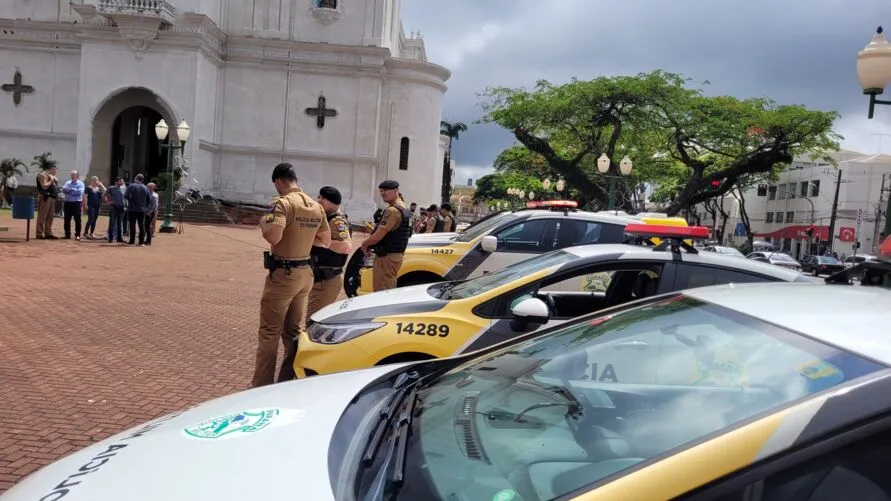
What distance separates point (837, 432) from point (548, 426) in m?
0.83

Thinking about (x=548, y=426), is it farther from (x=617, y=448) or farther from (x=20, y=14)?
(x=20, y=14)

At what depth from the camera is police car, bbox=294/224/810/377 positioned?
4.37m

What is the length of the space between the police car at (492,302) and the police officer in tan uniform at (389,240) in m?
2.09

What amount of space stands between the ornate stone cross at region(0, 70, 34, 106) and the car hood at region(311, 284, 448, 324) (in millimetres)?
35613

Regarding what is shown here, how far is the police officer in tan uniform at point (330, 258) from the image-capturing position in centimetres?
632

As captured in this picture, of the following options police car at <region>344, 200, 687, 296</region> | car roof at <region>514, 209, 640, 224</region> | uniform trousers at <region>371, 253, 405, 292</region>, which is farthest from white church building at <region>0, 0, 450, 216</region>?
uniform trousers at <region>371, 253, 405, 292</region>

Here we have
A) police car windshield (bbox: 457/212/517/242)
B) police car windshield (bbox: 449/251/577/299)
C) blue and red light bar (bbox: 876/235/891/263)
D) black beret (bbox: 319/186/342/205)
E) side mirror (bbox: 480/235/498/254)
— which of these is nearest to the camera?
blue and red light bar (bbox: 876/235/891/263)

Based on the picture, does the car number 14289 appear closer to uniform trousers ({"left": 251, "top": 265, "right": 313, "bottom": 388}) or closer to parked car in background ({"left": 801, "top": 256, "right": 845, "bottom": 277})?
uniform trousers ({"left": 251, "top": 265, "right": 313, "bottom": 388})

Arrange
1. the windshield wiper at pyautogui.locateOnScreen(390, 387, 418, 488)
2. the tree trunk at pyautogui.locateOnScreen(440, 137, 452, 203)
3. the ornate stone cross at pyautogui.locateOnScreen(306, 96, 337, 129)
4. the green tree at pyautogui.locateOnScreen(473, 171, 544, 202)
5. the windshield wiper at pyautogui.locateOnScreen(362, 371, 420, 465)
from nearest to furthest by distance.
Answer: the windshield wiper at pyautogui.locateOnScreen(390, 387, 418, 488), the windshield wiper at pyautogui.locateOnScreen(362, 371, 420, 465), the ornate stone cross at pyautogui.locateOnScreen(306, 96, 337, 129), the green tree at pyautogui.locateOnScreen(473, 171, 544, 202), the tree trunk at pyautogui.locateOnScreen(440, 137, 452, 203)

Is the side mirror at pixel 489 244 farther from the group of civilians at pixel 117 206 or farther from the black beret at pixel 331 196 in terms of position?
the group of civilians at pixel 117 206

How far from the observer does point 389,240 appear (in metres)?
7.74

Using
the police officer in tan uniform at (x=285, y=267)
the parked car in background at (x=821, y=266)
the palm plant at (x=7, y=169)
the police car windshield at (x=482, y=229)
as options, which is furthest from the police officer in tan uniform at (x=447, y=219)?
the palm plant at (x=7, y=169)

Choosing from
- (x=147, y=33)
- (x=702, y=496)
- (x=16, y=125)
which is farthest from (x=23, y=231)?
(x=702, y=496)

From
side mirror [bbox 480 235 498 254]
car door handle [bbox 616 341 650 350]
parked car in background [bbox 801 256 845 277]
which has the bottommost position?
parked car in background [bbox 801 256 845 277]
